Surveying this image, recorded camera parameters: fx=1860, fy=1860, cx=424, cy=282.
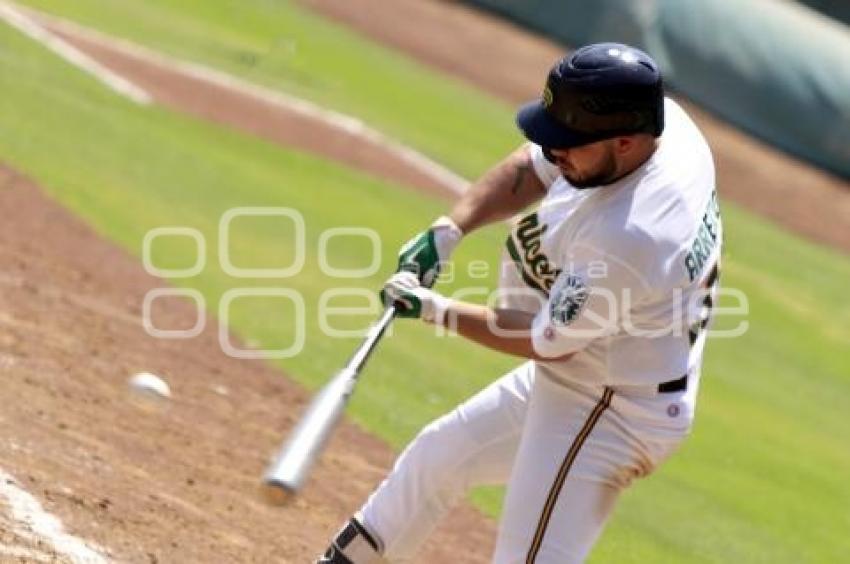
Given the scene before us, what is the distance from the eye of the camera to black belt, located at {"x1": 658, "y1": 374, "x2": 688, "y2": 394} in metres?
6.21

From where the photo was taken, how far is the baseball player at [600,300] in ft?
19.6

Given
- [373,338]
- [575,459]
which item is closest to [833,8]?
[373,338]

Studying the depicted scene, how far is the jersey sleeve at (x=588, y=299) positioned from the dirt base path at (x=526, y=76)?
20.3 metres

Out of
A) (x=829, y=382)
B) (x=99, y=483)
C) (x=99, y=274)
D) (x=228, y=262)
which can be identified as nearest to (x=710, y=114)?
(x=829, y=382)

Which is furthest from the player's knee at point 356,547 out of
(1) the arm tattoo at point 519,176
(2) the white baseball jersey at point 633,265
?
(1) the arm tattoo at point 519,176

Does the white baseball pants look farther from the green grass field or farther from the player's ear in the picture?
the green grass field

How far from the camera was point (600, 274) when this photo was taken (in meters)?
5.92

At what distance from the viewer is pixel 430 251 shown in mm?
6734

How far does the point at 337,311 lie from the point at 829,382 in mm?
5487

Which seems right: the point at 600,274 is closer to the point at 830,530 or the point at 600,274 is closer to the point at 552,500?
the point at 552,500

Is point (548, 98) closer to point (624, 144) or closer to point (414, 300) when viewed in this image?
point (624, 144)

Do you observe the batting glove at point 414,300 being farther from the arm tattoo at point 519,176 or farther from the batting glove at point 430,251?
the arm tattoo at point 519,176

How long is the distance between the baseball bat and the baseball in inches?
122

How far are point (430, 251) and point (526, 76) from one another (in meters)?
23.5
